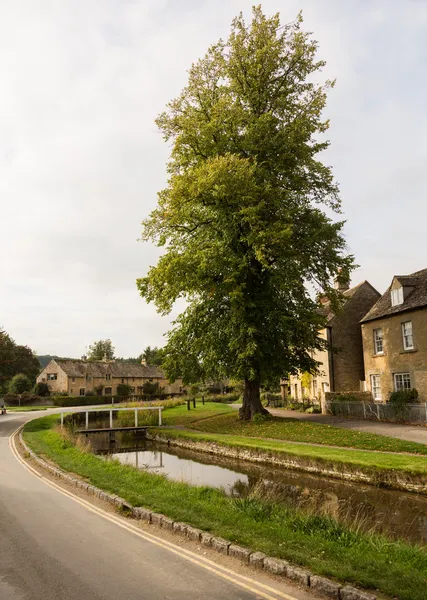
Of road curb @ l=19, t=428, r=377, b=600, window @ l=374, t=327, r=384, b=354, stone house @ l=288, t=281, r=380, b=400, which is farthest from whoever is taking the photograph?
stone house @ l=288, t=281, r=380, b=400

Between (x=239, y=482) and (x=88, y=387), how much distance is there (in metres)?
65.1

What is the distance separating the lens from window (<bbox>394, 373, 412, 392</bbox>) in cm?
2889

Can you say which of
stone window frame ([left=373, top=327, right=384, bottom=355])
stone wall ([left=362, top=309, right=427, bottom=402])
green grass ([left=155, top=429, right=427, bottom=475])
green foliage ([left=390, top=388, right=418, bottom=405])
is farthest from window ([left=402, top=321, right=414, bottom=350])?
green grass ([left=155, top=429, right=427, bottom=475])

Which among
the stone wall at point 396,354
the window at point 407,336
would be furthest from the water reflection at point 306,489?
the window at point 407,336

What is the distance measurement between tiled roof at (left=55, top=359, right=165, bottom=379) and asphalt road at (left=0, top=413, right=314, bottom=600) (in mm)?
68058

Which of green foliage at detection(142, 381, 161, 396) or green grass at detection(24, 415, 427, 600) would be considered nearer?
green grass at detection(24, 415, 427, 600)

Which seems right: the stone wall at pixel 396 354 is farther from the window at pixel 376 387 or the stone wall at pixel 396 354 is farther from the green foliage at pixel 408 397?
the green foliage at pixel 408 397

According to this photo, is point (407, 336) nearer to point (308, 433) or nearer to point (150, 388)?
point (308, 433)

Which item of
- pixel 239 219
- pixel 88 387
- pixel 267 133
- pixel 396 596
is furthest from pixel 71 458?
pixel 88 387

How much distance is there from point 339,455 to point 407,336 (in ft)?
50.7

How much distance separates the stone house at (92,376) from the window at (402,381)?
1689 inches

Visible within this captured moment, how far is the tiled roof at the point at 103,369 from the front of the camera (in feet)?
247

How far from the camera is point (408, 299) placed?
97.3 feet

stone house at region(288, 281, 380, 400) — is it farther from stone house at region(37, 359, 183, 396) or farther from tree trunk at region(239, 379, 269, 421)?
stone house at region(37, 359, 183, 396)
